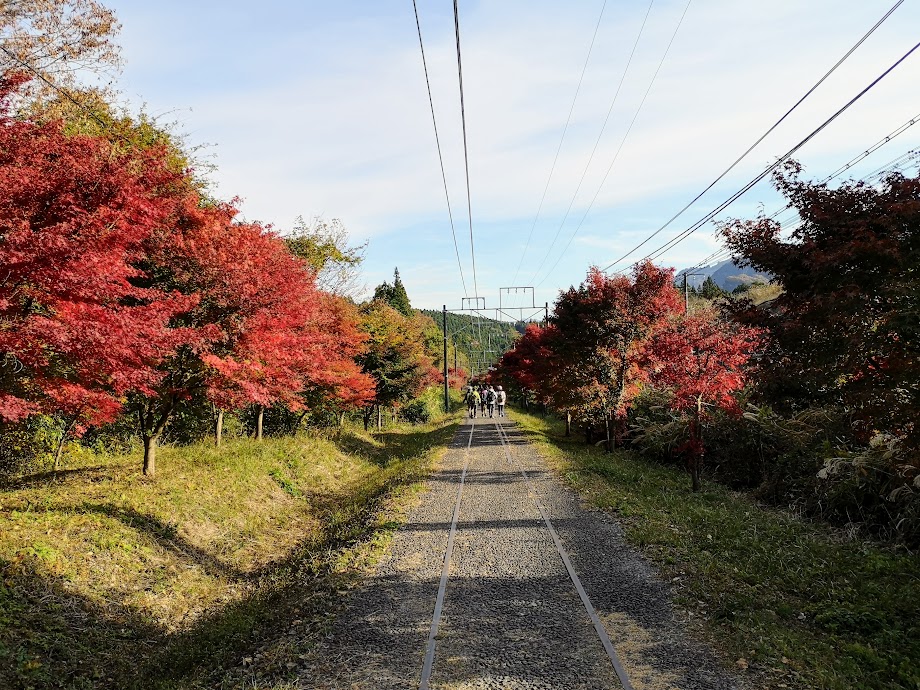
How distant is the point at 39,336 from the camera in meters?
6.33

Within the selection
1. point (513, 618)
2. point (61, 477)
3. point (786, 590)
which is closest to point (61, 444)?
point (61, 477)

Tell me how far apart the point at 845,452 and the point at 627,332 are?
9.02 m

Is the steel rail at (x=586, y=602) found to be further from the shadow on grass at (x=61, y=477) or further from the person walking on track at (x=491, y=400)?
the person walking on track at (x=491, y=400)

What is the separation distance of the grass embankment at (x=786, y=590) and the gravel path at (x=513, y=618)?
0.46 meters

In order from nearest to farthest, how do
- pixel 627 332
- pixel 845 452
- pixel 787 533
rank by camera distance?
pixel 787 533 < pixel 845 452 < pixel 627 332

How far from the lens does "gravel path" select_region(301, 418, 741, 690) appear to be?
202 inches

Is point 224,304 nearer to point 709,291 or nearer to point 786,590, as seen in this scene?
point 786,590

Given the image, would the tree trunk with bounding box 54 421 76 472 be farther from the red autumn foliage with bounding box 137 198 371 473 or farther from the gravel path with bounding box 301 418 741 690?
the gravel path with bounding box 301 418 741 690

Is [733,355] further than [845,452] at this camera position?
Yes

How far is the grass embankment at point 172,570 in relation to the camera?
6207 mm

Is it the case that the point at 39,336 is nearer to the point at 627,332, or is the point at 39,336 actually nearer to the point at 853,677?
the point at 853,677

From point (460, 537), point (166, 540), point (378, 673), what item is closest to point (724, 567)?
point (460, 537)

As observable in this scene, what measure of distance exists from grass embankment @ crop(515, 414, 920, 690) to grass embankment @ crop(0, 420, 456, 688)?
457 cm

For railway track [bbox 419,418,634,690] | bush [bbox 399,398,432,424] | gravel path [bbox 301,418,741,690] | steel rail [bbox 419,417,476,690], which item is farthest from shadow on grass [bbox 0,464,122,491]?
bush [bbox 399,398,432,424]
